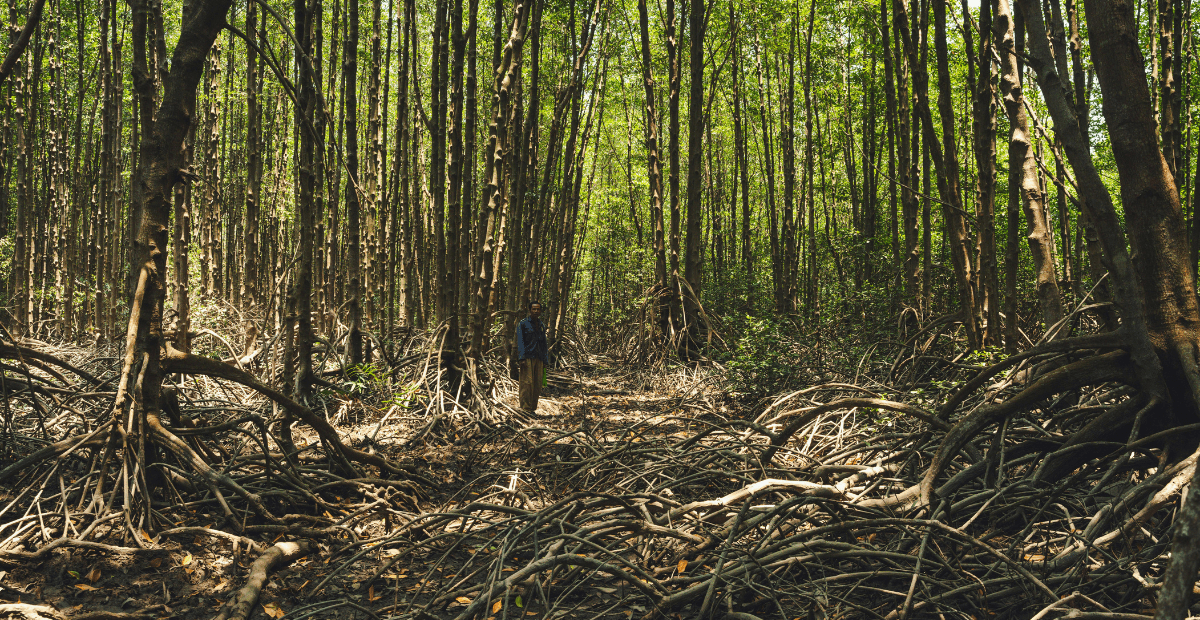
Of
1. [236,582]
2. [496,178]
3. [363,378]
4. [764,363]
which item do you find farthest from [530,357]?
[236,582]

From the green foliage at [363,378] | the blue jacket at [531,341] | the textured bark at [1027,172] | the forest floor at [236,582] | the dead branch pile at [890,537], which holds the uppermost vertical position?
the textured bark at [1027,172]

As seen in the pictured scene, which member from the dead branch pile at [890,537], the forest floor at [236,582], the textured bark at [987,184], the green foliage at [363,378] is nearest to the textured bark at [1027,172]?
the dead branch pile at [890,537]

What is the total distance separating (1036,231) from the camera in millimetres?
3979

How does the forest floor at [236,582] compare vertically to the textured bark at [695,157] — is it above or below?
below

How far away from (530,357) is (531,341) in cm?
19

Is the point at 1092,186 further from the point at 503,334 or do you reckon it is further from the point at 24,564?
the point at 503,334

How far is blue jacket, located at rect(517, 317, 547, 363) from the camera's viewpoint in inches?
303

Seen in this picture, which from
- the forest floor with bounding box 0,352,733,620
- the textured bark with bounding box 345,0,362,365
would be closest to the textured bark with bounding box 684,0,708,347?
the textured bark with bounding box 345,0,362,365

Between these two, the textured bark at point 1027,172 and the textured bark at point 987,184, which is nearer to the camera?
the textured bark at point 1027,172

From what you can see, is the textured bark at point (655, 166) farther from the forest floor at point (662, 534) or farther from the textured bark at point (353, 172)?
the forest floor at point (662, 534)

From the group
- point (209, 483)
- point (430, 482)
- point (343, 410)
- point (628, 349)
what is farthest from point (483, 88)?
point (209, 483)

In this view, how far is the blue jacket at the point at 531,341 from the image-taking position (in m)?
A: 7.70

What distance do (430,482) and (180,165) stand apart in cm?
250

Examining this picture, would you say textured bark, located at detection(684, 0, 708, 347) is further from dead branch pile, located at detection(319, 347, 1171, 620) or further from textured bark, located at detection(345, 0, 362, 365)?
dead branch pile, located at detection(319, 347, 1171, 620)
